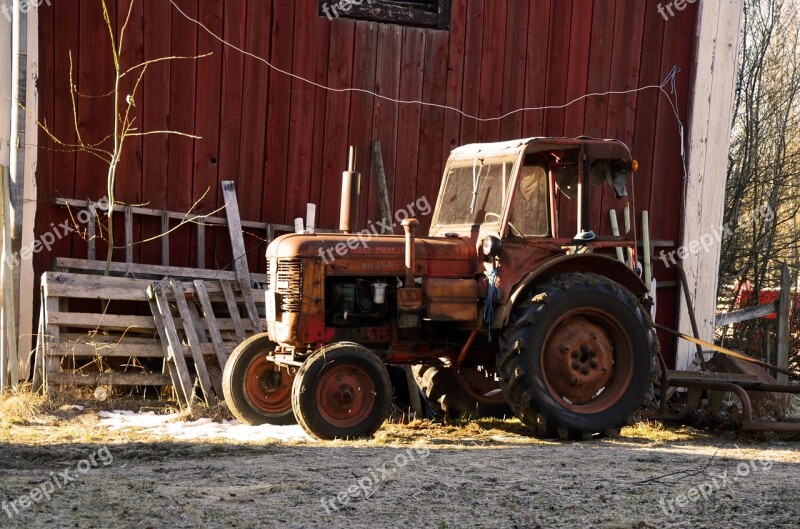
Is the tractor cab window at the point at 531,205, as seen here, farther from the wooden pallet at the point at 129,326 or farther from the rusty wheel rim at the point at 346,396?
the wooden pallet at the point at 129,326

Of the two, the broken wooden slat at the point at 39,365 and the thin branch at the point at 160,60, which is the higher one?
the thin branch at the point at 160,60

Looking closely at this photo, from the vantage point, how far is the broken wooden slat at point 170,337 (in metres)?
8.46

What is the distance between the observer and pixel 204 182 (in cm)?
937

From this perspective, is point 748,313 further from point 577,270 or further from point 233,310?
point 233,310

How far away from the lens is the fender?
716 cm

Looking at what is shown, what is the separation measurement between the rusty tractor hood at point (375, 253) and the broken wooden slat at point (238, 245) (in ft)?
5.74

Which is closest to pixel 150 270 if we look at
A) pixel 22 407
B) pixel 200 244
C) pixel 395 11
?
pixel 200 244

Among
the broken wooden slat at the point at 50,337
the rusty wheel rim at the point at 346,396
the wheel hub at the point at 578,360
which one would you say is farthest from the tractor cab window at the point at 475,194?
the broken wooden slat at the point at 50,337

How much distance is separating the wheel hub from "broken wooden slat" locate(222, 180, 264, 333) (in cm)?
289

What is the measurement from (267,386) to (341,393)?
1.16 metres

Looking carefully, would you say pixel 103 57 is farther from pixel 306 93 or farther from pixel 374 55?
pixel 374 55

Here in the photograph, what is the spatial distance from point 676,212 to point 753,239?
396cm

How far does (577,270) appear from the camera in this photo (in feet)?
25.0

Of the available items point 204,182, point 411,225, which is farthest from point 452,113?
point 411,225
